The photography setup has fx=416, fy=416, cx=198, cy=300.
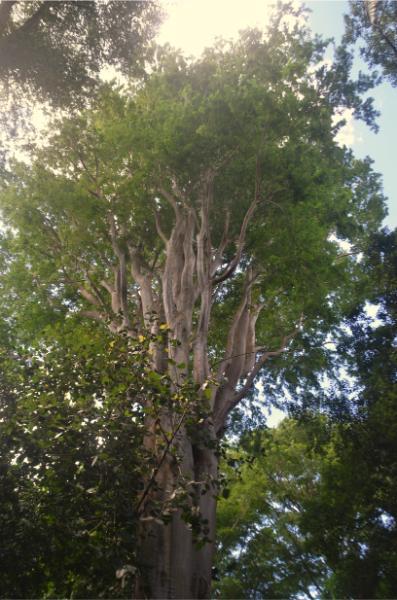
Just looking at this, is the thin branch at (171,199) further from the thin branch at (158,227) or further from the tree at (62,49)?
the tree at (62,49)

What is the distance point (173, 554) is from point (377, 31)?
13.2m

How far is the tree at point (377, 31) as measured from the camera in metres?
10.7

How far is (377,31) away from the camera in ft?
37.1

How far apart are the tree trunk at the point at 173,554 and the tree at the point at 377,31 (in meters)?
11.5

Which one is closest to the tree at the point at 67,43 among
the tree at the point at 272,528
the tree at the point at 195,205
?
the tree at the point at 195,205

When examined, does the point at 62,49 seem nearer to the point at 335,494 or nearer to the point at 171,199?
the point at 171,199

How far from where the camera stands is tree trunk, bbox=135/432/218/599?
4.89 metres

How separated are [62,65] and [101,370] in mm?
6645

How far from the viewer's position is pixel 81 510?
183 inches

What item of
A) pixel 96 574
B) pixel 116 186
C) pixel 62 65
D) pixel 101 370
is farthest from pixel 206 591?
pixel 62 65

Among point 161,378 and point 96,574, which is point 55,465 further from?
point 161,378

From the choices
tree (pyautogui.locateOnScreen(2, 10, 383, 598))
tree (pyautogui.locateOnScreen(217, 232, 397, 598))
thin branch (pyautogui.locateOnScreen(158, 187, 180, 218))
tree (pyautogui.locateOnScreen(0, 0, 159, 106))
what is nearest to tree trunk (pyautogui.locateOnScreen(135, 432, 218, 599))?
tree (pyautogui.locateOnScreen(2, 10, 383, 598))

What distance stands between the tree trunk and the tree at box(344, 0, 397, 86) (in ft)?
37.7

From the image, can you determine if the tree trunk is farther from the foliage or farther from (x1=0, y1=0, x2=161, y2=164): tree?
(x1=0, y1=0, x2=161, y2=164): tree
